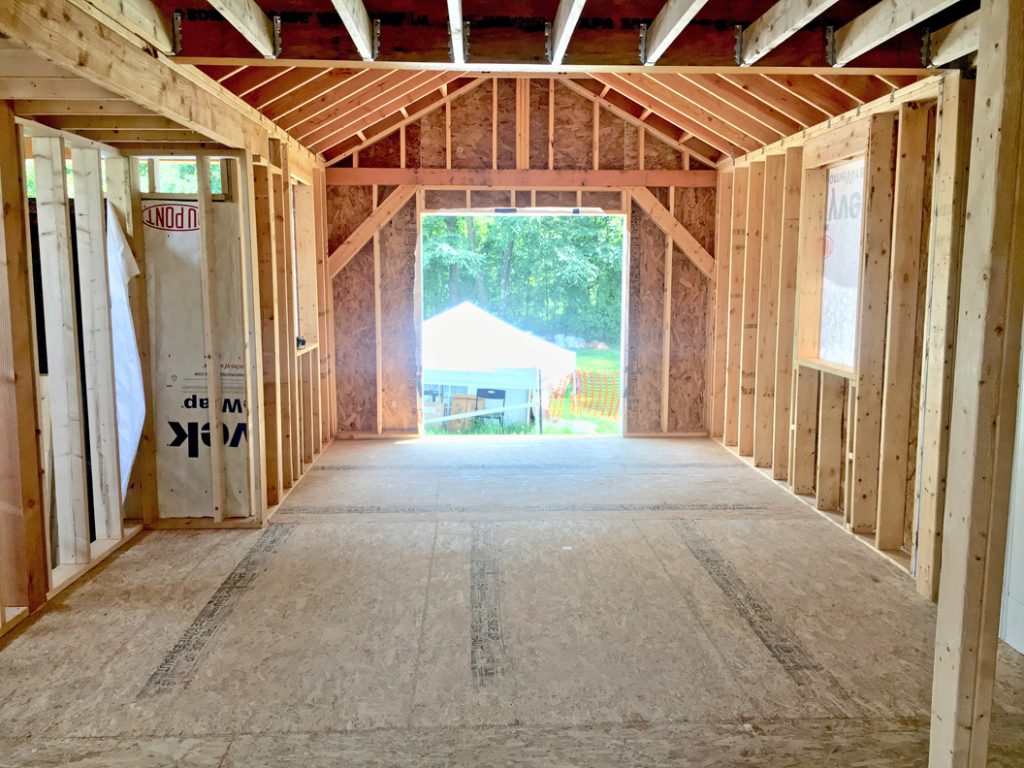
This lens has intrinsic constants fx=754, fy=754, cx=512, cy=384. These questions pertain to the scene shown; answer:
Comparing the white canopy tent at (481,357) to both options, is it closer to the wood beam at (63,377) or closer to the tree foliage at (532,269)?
the tree foliage at (532,269)

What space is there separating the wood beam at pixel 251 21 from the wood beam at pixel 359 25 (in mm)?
413

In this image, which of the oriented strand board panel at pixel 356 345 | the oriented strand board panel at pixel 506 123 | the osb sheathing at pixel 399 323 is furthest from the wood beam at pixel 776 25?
the oriented strand board panel at pixel 356 345

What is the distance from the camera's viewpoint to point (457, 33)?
3.98 metres

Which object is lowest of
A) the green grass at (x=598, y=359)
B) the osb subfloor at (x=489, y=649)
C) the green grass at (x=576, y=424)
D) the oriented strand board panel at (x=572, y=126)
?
the green grass at (x=576, y=424)

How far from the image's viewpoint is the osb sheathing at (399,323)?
342 inches

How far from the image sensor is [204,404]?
5609 millimetres

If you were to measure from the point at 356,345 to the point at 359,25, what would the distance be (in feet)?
17.3

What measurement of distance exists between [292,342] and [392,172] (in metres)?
2.77

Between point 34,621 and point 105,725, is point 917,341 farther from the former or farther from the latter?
point 34,621

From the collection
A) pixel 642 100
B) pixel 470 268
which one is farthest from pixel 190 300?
pixel 470 268

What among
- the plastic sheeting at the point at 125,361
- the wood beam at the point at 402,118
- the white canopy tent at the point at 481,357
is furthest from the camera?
the white canopy tent at the point at 481,357

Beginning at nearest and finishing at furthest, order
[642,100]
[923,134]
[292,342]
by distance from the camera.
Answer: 1. [923,134]
2. [292,342]
3. [642,100]

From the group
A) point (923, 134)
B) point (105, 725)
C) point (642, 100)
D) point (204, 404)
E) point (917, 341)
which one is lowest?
point (105, 725)

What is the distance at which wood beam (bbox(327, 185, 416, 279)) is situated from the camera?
28.0 feet
